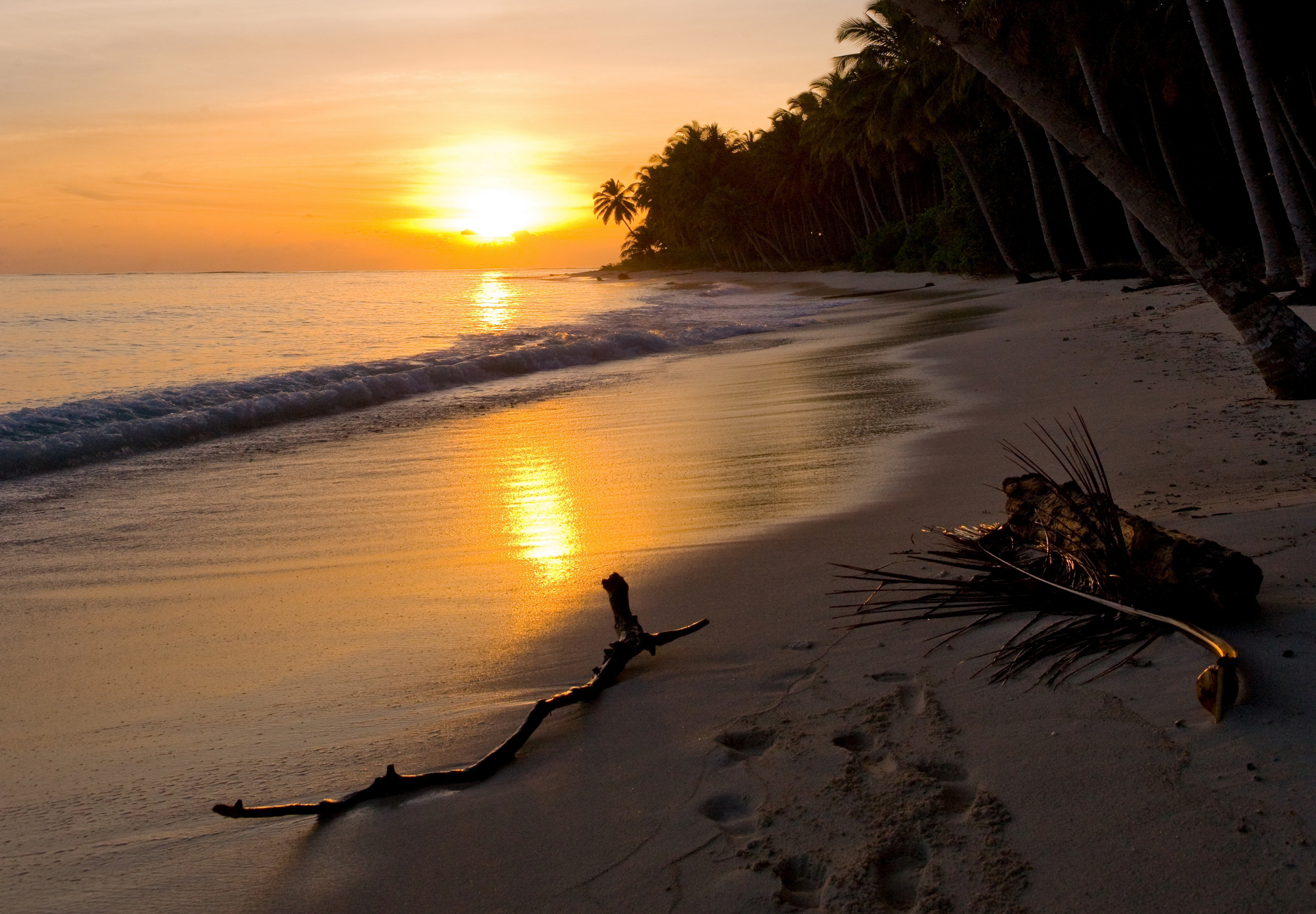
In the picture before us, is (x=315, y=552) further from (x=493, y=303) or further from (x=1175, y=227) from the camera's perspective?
(x=493, y=303)

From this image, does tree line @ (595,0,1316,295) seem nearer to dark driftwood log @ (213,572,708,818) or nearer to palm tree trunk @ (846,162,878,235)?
palm tree trunk @ (846,162,878,235)

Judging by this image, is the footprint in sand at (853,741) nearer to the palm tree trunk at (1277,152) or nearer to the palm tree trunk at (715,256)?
the palm tree trunk at (1277,152)

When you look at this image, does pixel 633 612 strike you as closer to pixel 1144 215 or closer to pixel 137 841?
pixel 137 841

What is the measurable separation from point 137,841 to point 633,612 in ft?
6.36

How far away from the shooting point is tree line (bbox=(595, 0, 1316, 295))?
47.0ft

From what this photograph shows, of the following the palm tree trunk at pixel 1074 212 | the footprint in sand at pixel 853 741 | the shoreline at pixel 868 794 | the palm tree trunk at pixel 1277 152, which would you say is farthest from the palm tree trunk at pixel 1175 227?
the palm tree trunk at pixel 1074 212

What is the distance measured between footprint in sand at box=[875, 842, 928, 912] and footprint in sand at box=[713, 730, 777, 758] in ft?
1.82

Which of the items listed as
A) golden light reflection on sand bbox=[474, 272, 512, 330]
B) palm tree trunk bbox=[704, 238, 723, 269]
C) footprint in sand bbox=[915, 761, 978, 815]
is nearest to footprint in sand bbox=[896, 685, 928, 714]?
footprint in sand bbox=[915, 761, 978, 815]

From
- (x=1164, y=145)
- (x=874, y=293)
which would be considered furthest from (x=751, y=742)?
(x=874, y=293)

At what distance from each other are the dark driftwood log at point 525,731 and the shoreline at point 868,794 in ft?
0.18

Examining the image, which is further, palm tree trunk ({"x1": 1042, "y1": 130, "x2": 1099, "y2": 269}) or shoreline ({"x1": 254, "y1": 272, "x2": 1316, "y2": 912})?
palm tree trunk ({"x1": 1042, "y1": 130, "x2": 1099, "y2": 269})

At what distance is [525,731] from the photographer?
2750 mm

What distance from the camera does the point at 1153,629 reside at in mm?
2840

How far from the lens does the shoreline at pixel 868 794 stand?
1954 mm
